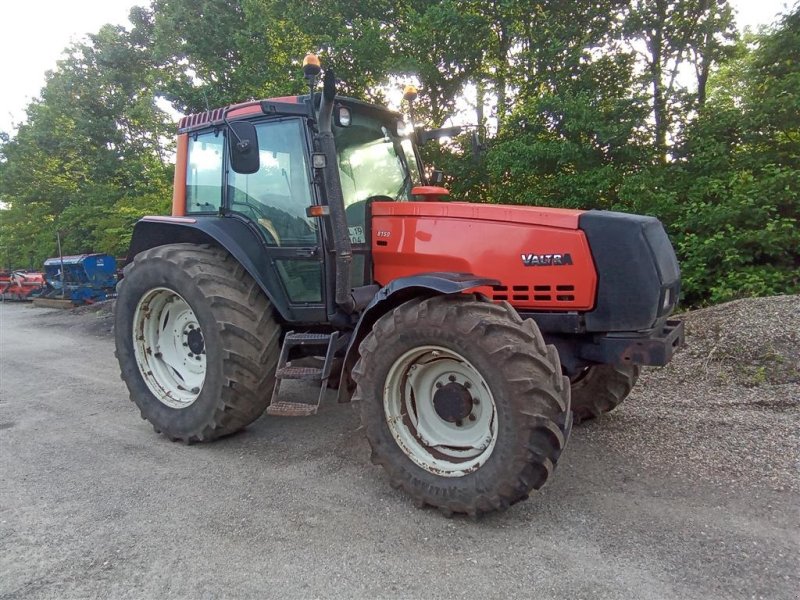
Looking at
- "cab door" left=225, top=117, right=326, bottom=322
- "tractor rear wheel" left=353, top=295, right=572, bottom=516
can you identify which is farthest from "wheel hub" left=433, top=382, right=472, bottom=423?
"cab door" left=225, top=117, right=326, bottom=322

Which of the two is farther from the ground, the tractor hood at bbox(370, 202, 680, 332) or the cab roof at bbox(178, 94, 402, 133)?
the cab roof at bbox(178, 94, 402, 133)

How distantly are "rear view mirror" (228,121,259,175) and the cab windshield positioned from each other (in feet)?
1.90

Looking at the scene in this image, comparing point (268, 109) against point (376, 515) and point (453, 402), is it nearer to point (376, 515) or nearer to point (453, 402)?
point (453, 402)

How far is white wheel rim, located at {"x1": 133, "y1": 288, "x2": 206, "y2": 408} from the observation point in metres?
4.33

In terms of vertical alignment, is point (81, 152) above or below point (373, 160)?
above

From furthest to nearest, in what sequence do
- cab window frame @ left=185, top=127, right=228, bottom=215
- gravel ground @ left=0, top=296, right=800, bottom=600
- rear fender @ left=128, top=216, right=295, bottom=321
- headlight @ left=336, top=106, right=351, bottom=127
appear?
cab window frame @ left=185, top=127, right=228, bottom=215
rear fender @ left=128, top=216, right=295, bottom=321
headlight @ left=336, top=106, right=351, bottom=127
gravel ground @ left=0, top=296, right=800, bottom=600

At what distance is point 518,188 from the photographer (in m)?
9.18

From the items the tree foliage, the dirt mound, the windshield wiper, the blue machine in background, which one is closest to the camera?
the windshield wiper

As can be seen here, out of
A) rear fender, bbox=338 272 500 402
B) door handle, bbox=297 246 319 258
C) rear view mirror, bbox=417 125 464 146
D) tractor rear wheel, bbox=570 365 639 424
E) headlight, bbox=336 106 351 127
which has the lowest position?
tractor rear wheel, bbox=570 365 639 424

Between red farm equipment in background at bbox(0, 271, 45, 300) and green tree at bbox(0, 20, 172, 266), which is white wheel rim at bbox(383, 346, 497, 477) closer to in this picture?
red farm equipment in background at bbox(0, 271, 45, 300)

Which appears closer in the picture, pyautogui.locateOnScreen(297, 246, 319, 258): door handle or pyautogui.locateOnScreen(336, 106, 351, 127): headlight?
pyautogui.locateOnScreen(336, 106, 351, 127): headlight

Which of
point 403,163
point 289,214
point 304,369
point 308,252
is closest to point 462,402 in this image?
point 304,369

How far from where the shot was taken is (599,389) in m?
4.04

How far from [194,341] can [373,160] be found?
79.4 inches
